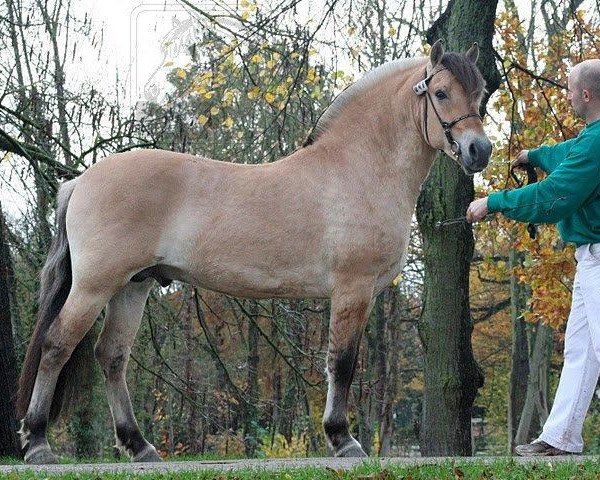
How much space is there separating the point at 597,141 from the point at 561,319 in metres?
10.8

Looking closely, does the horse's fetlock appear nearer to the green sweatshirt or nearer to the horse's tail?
the horse's tail

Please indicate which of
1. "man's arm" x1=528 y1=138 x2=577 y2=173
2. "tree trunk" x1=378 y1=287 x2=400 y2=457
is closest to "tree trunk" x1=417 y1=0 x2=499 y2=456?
"man's arm" x1=528 y1=138 x2=577 y2=173

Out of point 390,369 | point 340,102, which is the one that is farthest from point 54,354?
point 390,369

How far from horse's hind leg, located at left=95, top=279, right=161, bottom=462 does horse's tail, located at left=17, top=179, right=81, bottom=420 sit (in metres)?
0.26

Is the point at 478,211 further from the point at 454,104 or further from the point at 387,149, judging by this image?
the point at 387,149

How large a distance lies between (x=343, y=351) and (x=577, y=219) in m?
1.72

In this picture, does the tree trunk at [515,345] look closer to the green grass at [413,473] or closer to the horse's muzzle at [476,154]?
the horse's muzzle at [476,154]

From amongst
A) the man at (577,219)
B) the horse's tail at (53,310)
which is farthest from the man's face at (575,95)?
the horse's tail at (53,310)

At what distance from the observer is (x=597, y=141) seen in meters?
5.51

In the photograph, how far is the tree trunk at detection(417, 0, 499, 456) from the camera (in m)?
7.59

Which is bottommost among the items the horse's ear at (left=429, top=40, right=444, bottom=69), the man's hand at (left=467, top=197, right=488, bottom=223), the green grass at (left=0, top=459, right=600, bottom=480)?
the green grass at (left=0, top=459, right=600, bottom=480)

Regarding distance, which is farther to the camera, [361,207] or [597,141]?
[361,207]

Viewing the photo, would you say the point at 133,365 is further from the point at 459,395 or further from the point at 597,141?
the point at 597,141

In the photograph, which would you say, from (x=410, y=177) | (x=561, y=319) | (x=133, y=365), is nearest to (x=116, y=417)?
(x=410, y=177)
